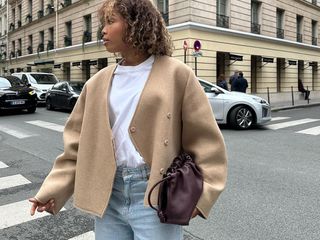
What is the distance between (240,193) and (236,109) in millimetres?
6501

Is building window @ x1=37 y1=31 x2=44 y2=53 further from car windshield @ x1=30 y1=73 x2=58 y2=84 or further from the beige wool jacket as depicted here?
the beige wool jacket

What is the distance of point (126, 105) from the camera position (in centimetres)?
196

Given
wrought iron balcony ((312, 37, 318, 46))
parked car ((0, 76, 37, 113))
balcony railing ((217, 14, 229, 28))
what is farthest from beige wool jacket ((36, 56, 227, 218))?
wrought iron balcony ((312, 37, 318, 46))

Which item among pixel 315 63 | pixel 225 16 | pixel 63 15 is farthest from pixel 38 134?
pixel 315 63

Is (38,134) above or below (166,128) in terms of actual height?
below

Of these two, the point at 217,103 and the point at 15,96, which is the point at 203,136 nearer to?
the point at 217,103

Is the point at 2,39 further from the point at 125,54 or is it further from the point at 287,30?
the point at 125,54

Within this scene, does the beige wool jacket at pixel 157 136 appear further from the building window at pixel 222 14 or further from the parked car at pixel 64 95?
the building window at pixel 222 14

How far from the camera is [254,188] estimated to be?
17.9ft

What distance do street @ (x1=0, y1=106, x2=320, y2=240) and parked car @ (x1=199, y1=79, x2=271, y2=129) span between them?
44.5 inches

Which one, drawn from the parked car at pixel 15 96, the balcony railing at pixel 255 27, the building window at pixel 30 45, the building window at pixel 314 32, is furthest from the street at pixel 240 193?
the building window at pixel 30 45

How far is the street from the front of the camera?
3.99 m

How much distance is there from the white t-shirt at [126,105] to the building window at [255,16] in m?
23.4

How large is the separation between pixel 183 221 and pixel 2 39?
49835mm
